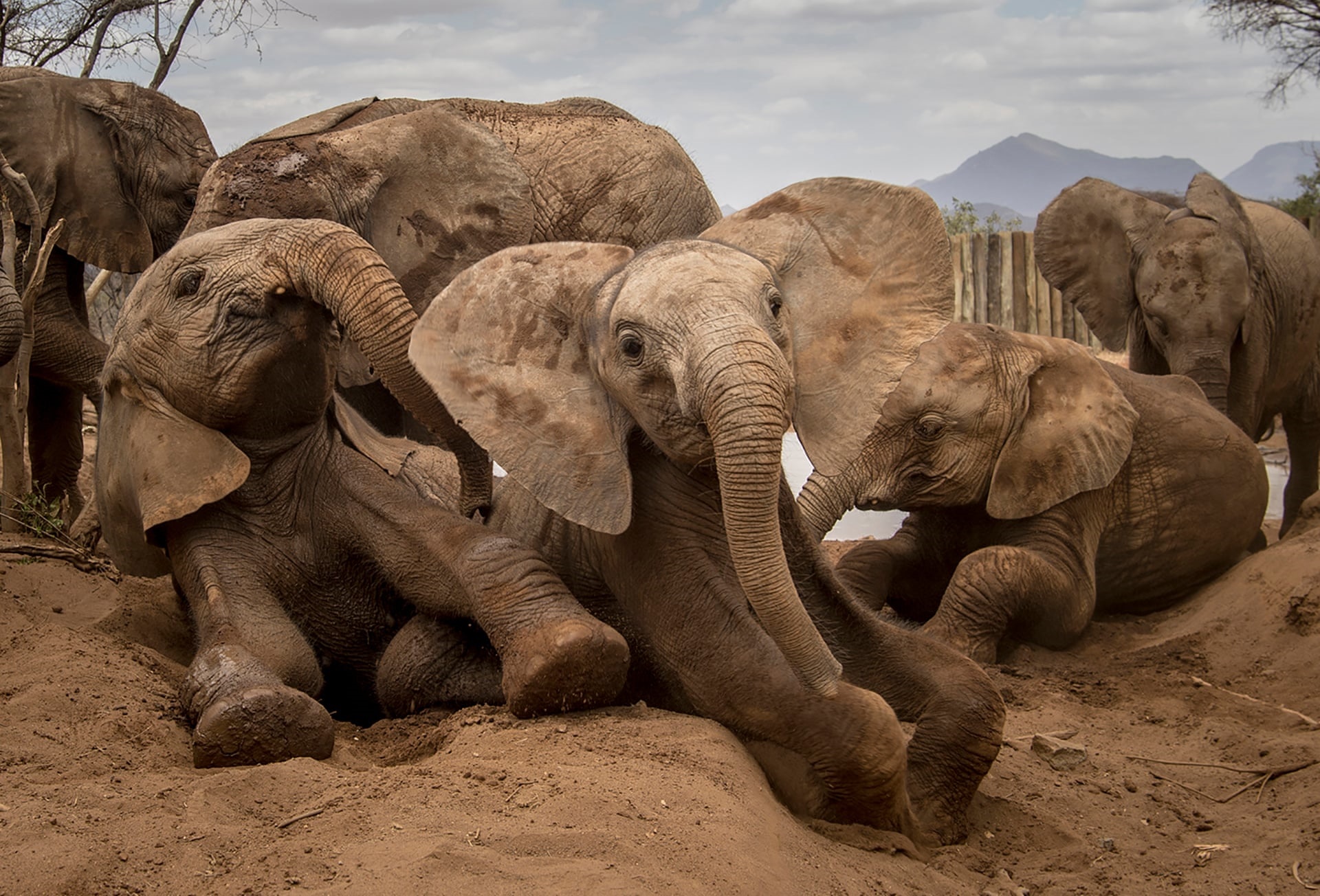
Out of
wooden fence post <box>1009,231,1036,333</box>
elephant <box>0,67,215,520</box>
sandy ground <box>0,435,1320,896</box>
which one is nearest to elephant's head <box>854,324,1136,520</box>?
sandy ground <box>0,435,1320,896</box>

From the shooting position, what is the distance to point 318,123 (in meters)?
6.51

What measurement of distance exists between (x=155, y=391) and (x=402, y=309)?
869 mm

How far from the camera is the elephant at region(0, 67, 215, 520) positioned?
7816 mm

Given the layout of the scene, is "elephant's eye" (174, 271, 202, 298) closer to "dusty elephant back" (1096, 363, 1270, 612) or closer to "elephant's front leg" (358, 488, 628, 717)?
"elephant's front leg" (358, 488, 628, 717)

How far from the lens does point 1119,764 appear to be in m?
5.00

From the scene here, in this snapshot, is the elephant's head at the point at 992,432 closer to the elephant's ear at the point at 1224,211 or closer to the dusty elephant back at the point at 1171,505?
the dusty elephant back at the point at 1171,505

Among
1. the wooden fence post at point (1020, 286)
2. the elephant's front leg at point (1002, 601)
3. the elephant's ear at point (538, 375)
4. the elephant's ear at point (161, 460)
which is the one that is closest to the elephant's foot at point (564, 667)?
the elephant's ear at point (538, 375)

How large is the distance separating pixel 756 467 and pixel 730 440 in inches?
3.2

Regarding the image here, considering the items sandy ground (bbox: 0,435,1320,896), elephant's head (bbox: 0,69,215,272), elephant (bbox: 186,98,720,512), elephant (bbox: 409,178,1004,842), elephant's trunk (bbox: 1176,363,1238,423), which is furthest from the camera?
elephant's trunk (bbox: 1176,363,1238,423)

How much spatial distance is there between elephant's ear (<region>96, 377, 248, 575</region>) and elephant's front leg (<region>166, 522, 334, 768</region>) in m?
0.16

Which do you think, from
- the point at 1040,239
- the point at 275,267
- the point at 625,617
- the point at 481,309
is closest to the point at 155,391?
the point at 275,267

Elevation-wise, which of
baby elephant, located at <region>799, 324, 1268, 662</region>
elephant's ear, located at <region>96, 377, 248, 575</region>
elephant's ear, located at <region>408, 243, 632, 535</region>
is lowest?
baby elephant, located at <region>799, 324, 1268, 662</region>

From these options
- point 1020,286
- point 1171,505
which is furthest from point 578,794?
point 1020,286

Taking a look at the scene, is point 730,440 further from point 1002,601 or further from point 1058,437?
point 1058,437
